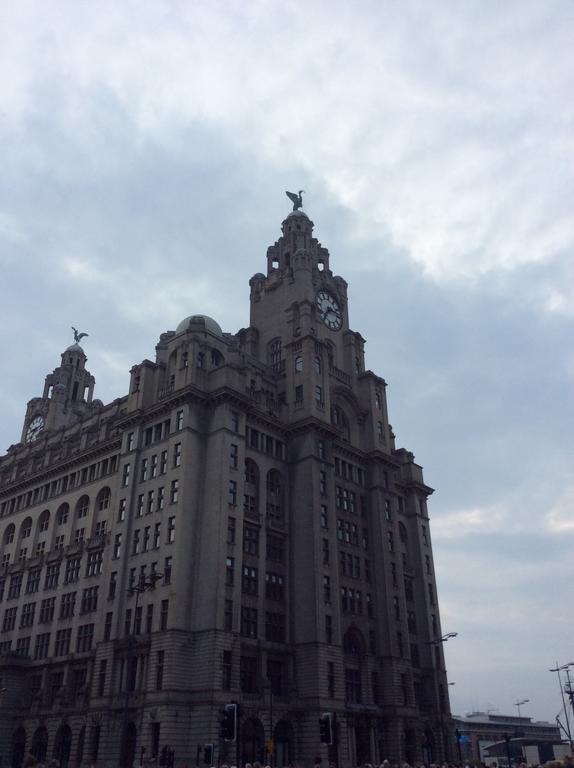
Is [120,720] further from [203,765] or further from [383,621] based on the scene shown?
[383,621]

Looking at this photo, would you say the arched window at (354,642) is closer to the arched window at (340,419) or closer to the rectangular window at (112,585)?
the arched window at (340,419)

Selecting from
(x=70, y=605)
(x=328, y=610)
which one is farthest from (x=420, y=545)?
(x=70, y=605)

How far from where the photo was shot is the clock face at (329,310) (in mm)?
104375

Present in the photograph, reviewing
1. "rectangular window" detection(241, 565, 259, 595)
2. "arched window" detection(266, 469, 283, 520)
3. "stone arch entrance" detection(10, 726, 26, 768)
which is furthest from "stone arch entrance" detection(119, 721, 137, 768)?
"arched window" detection(266, 469, 283, 520)

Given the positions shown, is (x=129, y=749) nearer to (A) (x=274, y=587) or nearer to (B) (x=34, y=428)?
(A) (x=274, y=587)

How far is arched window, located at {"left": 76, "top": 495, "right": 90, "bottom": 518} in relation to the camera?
287 ft

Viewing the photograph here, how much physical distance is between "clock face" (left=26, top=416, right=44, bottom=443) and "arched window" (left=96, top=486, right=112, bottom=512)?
40.6 meters

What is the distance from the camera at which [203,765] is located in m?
60.7

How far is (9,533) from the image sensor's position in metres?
99.7

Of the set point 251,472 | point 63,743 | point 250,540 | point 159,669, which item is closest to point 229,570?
point 250,540

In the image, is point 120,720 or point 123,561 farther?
point 123,561

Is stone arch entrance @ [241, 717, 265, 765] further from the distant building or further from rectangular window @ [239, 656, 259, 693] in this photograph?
the distant building

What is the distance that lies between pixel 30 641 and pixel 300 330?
5446 centimetres

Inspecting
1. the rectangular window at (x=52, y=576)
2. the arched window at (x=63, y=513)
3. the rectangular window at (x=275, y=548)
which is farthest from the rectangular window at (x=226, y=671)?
the arched window at (x=63, y=513)
